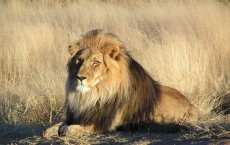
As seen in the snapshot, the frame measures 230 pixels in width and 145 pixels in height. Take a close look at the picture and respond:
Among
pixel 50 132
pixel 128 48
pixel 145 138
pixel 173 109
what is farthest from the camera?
pixel 128 48

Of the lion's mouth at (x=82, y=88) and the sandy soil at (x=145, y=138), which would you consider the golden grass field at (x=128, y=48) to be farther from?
the lion's mouth at (x=82, y=88)

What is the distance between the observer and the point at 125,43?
11.1 meters

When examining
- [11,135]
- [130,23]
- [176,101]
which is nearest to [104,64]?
[176,101]

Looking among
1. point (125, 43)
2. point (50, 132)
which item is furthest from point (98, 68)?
point (125, 43)

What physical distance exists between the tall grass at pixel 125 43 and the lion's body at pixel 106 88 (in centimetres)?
155

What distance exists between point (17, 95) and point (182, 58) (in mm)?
2672

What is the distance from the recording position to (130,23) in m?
13.4

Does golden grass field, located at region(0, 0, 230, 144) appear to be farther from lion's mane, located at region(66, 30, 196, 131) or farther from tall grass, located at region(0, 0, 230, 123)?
lion's mane, located at region(66, 30, 196, 131)

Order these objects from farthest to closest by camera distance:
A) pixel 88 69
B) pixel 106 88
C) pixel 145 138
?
pixel 106 88 → pixel 88 69 → pixel 145 138

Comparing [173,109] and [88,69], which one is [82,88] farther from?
[173,109]

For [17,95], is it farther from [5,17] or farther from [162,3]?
[162,3]

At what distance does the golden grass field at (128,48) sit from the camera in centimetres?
712

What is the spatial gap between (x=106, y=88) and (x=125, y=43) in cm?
540

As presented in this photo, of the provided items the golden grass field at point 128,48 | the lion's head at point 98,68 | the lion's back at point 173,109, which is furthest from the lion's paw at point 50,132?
the lion's back at point 173,109
